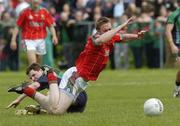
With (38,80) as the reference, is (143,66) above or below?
below

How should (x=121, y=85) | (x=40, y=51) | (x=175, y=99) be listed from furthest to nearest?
(x=121, y=85), (x=40, y=51), (x=175, y=99)

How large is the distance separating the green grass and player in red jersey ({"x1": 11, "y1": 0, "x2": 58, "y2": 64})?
4.91 ft

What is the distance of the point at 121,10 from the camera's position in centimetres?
3338

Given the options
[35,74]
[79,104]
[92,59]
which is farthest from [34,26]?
[92,59]

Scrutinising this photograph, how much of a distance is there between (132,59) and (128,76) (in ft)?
16.8

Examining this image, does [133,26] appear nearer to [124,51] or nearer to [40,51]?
[124,51]

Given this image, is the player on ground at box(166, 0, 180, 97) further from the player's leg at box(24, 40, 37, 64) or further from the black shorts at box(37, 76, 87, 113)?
the black shorts at box(37, 76, 87, 113)

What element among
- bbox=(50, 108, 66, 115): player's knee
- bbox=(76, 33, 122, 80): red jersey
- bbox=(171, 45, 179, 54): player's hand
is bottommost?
bbox=(50, 108, 66, 115): player's knee

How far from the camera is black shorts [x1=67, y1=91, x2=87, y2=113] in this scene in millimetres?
14664

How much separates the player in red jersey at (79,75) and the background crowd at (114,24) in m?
17.1

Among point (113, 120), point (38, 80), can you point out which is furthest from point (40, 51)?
point (113, 120)

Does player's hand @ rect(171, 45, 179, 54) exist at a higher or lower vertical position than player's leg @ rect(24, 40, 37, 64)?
higher

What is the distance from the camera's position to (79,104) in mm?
14727

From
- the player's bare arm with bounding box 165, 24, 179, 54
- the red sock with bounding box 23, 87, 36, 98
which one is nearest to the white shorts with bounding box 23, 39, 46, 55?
the player's bare arm with bounding box 165, 24, 179, 54
